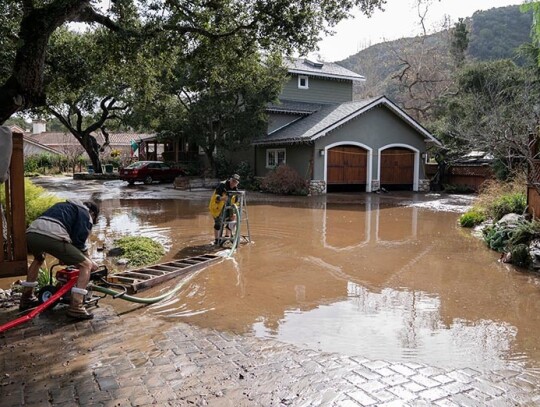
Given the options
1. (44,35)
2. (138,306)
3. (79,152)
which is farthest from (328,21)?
(79,152)

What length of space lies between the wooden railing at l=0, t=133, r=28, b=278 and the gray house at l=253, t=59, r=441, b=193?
1818 cm

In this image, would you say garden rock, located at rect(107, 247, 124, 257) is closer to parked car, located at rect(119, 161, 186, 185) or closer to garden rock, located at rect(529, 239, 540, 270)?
garden rock, located at rect(529, 239, 540, 270)

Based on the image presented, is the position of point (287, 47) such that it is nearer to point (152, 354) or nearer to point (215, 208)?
point (215, 208)

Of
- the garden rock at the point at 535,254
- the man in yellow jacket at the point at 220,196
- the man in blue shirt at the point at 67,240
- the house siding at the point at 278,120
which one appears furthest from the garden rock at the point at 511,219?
the house siding at the point at 278,120

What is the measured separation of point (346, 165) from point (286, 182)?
3655 millimetres

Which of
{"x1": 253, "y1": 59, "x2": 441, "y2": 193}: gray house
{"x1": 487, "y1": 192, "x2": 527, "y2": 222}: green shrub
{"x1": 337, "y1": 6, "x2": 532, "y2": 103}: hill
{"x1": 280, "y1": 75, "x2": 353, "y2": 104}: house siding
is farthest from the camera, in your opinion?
{"x1": 337, "y1": 6, "x2": 532, "y2": 103}: hill

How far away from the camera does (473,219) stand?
43.9 ft

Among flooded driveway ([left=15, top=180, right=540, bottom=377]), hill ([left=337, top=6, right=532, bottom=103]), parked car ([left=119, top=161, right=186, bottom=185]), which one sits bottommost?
flooded driveway ([left=15, top=180, right=540, bottom=377])

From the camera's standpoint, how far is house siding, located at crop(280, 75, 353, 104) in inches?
1168

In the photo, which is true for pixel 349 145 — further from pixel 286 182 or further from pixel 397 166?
pixel 286 182

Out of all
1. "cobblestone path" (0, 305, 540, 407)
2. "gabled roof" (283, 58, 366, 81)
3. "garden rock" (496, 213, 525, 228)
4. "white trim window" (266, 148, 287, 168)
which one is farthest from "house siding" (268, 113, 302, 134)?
"cobblestone path" (0, 305, 540, 407)

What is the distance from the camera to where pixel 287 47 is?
36.3ft

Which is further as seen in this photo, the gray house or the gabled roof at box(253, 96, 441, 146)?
the gray house

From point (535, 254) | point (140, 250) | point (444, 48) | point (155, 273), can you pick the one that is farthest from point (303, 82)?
point (155, 273)
